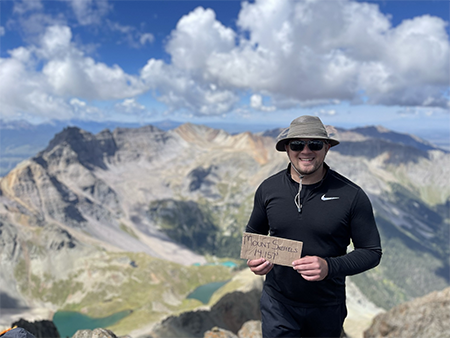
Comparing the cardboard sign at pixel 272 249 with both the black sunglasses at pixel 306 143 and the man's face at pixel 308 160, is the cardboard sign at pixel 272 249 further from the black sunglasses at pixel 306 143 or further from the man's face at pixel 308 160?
the black sunglasses at pixel 306 143

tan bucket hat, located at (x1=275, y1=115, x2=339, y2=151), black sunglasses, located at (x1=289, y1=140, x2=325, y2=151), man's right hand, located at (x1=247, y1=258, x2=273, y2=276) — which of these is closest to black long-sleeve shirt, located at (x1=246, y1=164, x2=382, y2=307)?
man's right hand, located at (x1=247, y1=258, x2=273, y2=276)

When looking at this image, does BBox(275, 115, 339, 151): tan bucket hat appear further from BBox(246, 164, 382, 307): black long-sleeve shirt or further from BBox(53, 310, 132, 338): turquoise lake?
BBox(53, 310, 132, 338): turquoise lake

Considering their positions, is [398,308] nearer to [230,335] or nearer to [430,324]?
[430,324]

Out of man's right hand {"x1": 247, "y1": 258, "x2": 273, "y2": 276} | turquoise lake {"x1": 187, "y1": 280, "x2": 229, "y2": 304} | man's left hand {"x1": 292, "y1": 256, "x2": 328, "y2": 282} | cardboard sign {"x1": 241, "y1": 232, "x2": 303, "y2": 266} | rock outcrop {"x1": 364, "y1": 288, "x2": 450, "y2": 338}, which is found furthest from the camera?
turquoise lake {"x1": 187, "y1": 280, "x2": 229, "y2": 304}

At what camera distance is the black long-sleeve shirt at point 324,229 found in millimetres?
5555

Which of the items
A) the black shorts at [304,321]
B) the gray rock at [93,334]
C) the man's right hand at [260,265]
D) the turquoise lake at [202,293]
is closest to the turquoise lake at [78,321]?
the turquoise lake at [202,293]

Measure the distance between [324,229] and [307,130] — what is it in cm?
205

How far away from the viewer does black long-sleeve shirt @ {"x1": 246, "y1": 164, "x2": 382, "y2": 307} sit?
5.55 m

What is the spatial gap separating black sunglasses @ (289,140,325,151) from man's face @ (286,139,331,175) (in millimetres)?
45

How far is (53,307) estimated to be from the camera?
174 meters

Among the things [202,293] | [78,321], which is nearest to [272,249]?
[78,321]

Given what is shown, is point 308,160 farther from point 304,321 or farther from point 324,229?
point 304,321

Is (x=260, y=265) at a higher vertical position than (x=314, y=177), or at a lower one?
lower

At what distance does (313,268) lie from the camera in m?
5.33
